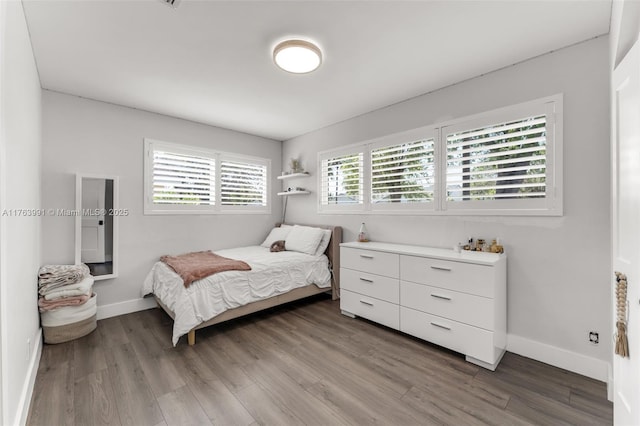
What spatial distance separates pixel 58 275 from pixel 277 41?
9.62 feet

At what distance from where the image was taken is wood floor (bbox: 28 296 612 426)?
Answer: 1669mm

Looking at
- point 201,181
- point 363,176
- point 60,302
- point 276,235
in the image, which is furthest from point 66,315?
point 363,176

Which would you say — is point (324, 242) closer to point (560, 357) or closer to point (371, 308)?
point (371, 308)

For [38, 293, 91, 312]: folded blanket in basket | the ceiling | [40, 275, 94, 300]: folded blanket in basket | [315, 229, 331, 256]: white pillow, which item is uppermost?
the ceiling

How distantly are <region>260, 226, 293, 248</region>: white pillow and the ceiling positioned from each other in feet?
6.60

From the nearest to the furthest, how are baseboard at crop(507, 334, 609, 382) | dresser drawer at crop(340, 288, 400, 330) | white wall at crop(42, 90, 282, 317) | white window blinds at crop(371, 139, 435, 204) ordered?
baseboard at crop(507, 334, 609, 382) → dresser drawer at crop(340, 288, 400, 330) → white wall at crop(42, 90, 282, 317) → white window blinds at crop(371, 139, 435, 204)

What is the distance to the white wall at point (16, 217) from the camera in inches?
49.9

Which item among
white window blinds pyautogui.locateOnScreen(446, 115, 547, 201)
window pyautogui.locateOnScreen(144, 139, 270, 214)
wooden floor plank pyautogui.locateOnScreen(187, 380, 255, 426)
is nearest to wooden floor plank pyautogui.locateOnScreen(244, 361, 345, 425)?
wooden floor plank pyautogui.locateOnScreen(187, 380, 255, 426)

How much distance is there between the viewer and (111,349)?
2.46 meters

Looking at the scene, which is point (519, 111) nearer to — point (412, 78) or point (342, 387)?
point (412, 78)

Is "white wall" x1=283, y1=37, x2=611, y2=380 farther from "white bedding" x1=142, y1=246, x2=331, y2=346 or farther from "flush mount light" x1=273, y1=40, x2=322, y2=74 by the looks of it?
"white bedding" x1=142, y1=246, x2=331, y2=346

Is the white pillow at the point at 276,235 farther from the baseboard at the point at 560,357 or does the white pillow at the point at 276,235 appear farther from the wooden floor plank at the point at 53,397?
the baseboard at the point at 560,357

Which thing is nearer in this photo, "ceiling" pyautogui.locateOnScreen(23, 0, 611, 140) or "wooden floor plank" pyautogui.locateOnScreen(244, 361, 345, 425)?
"wooden floor plank" pyautogui.locateOnScreen(244, 361, 345, 425)

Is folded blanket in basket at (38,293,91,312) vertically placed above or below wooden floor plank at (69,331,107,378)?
above
